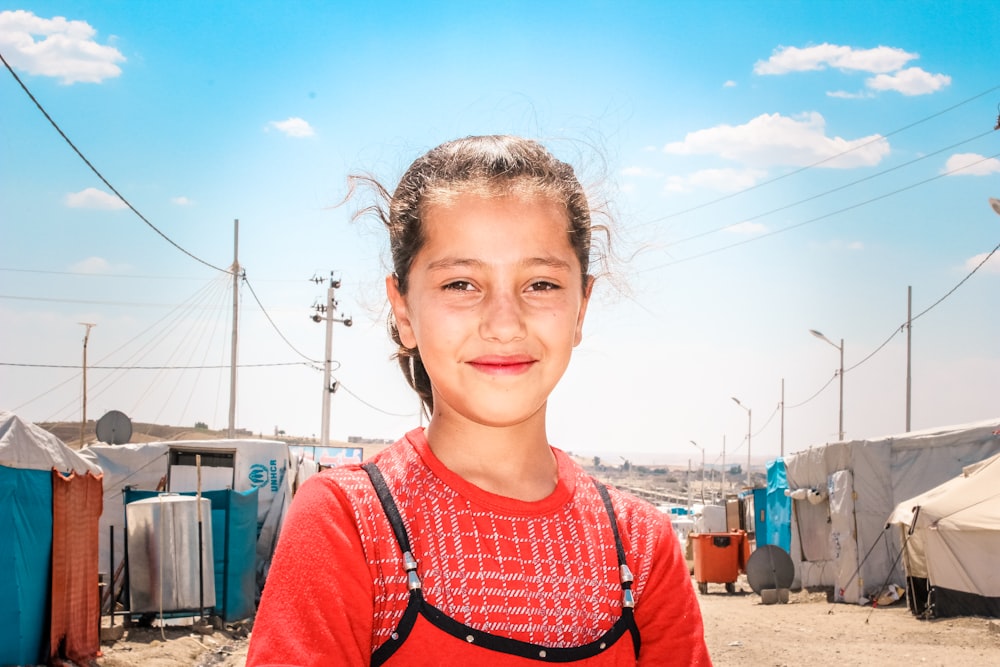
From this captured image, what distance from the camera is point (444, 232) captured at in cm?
170

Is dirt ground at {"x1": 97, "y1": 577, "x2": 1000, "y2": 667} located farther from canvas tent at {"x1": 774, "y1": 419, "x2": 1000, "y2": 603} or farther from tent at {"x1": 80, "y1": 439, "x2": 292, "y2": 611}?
tent at {"x1": 80, "y1": 439, "x2": 292, "y2": 611}

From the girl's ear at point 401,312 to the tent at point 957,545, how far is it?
13923mm

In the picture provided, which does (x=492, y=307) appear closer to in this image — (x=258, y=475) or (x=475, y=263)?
(x=475, y=263)

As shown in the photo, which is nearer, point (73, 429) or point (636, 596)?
point (636, 596)

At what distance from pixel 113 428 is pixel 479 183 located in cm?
1878

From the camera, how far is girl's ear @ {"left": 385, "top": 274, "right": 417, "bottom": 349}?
1844mm

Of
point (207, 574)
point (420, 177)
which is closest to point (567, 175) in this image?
point (420, 177)

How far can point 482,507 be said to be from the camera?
160 centimetres

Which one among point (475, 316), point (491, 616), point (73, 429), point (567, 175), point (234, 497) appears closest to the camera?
point (491, 616)

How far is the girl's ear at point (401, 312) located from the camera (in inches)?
72.6

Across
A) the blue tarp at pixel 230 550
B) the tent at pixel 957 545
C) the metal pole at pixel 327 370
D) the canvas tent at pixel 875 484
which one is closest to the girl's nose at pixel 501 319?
the blue tarp at pixel 230 550

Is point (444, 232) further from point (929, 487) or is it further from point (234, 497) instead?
point (929, 487)

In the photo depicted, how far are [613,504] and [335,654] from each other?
2.07 feet

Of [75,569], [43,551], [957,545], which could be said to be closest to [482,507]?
[43,551]
